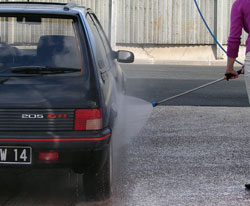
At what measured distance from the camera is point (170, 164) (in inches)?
245

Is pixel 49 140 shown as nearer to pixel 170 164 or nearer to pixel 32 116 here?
pixel 32 116

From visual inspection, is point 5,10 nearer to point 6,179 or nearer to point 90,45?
point 90,45

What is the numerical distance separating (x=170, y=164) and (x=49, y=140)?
2.24 m

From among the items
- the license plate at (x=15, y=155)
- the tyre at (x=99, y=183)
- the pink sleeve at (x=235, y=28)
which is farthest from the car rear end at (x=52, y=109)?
the pink sleeve at (x=235, y=28)

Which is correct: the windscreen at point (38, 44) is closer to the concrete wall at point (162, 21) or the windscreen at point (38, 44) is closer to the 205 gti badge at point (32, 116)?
the 205 gti badge at point (32, 116)

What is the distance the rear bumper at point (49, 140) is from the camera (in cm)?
429

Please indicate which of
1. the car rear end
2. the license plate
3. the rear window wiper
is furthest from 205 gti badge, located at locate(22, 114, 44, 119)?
the rear window wiper

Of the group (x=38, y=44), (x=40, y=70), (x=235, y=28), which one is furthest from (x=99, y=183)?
(x=235, y=28)

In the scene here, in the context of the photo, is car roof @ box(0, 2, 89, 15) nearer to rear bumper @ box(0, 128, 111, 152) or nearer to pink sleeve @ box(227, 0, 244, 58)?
rear bumper @ box(0, 128, 111, 152)

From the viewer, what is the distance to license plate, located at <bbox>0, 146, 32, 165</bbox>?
431 centimetres

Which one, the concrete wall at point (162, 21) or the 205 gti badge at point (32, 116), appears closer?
the 205 gti badge at point (32, 116)

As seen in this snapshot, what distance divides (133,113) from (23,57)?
524 cm

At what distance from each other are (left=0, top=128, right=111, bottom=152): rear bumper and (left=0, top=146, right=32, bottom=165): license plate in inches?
1.7

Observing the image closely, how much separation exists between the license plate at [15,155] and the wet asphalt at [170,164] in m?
0.14
